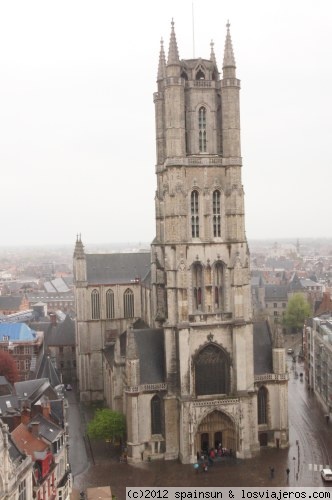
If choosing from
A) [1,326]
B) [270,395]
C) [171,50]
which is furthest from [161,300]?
[1,326]

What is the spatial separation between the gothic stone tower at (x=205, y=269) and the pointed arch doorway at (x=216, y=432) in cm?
11

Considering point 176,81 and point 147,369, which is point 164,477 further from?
point 176,81

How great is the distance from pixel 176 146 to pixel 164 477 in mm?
33865

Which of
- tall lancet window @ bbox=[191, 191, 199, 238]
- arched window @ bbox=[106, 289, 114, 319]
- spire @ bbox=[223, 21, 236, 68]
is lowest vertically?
arched window @ bbox=[106, 289, 114, 319]

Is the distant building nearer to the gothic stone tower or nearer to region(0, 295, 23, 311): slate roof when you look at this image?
the gothic stone tower

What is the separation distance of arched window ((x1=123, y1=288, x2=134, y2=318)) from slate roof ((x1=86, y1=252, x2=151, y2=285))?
1.93 meters

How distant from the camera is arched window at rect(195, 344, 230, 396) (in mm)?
64188

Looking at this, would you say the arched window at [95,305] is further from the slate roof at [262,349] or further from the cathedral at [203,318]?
the slate roof at [262,349]

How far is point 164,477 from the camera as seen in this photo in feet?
192

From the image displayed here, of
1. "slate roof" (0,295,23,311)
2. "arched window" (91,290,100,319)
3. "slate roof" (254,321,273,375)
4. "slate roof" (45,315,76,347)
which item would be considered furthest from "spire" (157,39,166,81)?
"slate roof" (0,295,23,311)

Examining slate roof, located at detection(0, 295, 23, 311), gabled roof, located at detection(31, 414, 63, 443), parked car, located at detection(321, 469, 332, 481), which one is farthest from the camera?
slate roof, located at detection(0, 295, 23, 311)

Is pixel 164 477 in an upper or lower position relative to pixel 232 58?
lower

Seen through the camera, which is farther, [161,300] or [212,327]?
[161,300]

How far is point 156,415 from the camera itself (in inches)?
2532
